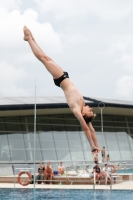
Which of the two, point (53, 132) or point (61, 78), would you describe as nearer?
point (61, 78)

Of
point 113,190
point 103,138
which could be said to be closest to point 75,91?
point 113,190

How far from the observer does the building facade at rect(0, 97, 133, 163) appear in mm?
34719

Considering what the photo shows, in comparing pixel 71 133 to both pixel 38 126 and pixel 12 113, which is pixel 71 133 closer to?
pixel 38 126

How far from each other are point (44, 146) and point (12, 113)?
3522 mm

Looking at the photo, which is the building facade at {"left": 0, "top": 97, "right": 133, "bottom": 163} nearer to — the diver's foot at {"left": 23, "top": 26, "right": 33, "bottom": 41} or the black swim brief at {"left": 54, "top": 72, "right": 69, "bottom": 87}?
the diver's foot at {"left": 23, "top": 26, "right": 33, "bottom": 41}

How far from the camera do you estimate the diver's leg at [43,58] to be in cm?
934

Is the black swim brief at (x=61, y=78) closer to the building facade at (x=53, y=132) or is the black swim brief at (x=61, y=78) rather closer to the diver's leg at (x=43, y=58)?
the diver's leg at (x=43, y=58)

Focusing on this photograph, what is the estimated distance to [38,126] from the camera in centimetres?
3706

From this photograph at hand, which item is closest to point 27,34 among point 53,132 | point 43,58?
point 43,58

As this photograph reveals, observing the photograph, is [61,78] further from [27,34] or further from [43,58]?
[27,34]

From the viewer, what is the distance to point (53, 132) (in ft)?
122

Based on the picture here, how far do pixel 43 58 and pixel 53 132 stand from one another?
1097 inches

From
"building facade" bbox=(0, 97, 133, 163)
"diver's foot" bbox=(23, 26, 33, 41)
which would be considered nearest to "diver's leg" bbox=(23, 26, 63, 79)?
"diver's foot" bbox=(23, 26, 33, 41)

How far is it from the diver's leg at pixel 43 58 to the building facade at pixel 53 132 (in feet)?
75.3
